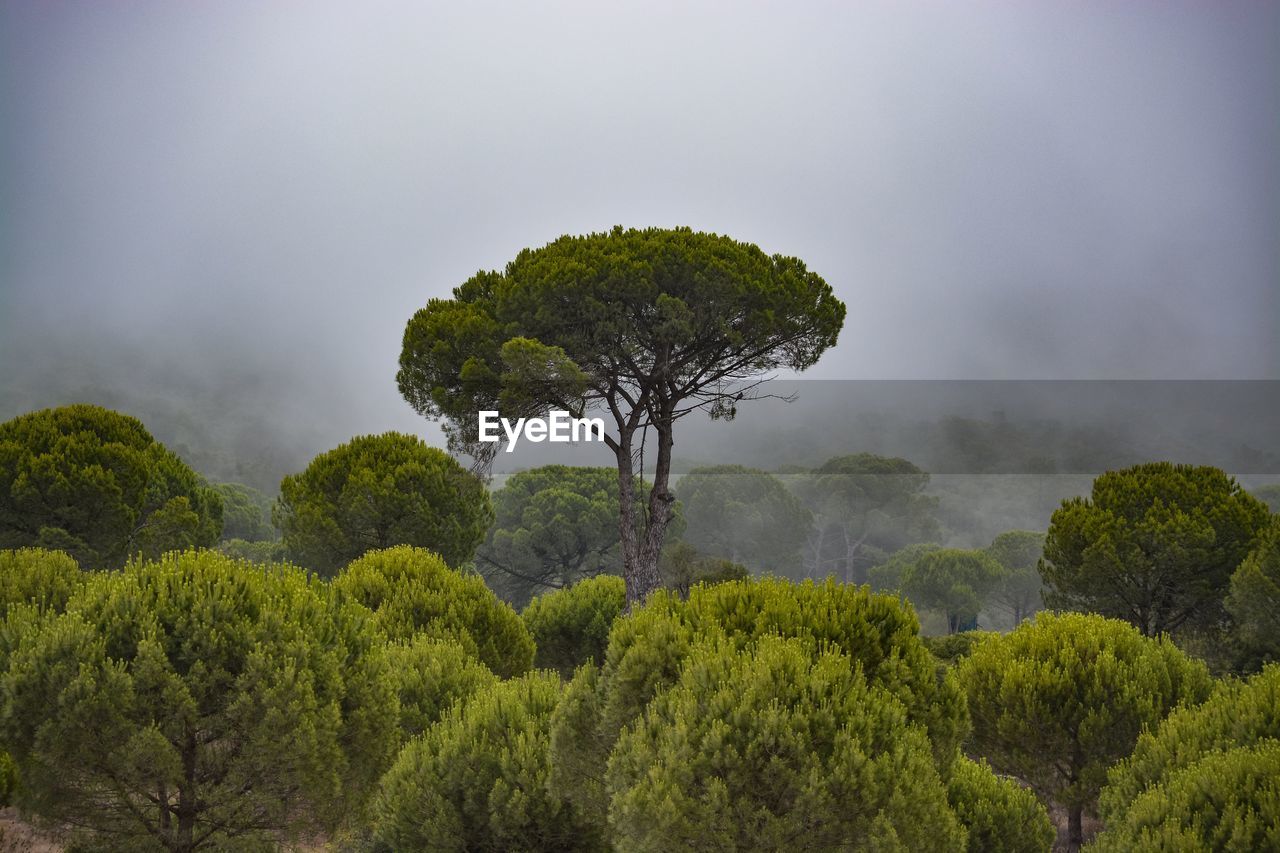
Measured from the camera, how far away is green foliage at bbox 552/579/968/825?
7.57 m

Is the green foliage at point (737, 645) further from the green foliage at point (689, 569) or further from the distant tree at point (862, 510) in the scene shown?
the distant tree at point (862, 510)

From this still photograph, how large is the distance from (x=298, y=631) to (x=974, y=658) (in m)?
11.5

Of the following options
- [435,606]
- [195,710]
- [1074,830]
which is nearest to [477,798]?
[195,710]

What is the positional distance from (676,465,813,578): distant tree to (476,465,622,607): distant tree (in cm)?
1261

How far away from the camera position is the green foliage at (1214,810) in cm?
618

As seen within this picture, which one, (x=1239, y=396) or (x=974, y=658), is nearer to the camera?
(x=974, y=658)

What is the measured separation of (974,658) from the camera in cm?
1394

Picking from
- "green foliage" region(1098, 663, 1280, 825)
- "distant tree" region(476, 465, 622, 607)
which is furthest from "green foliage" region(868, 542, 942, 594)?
"green foliage" region(1098, 663, 1280, 825)

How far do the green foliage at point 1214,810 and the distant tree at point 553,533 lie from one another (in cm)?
3599

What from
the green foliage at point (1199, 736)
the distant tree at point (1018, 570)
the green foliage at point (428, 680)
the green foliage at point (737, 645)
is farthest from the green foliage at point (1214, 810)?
the distant tree at point (1018, 570)

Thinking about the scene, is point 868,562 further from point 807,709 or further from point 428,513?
point 807,709

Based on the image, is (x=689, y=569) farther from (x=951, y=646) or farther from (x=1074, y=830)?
(x=1074, y=830)

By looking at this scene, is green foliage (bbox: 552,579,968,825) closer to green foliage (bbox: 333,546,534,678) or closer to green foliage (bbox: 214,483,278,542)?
green foliage (bbox: 333,546,534,678)

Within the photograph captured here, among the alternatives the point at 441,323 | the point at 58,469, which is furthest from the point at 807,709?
the point at 58,469
